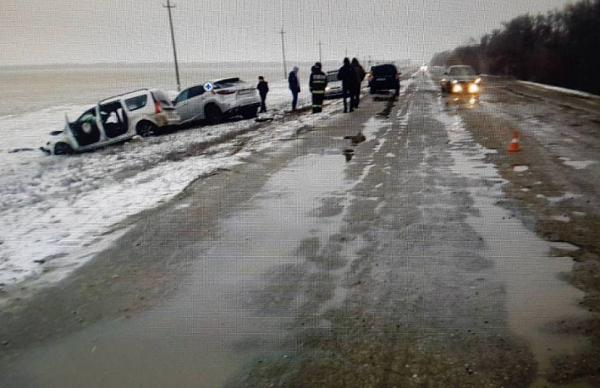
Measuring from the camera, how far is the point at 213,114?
16.6 meters

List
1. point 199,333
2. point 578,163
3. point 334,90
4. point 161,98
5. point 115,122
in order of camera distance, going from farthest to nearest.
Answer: point 334,90 < point 161,98 < point 115,122 < point 578,163 < point 199,333

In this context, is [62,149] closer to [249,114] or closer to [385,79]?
[249,114]

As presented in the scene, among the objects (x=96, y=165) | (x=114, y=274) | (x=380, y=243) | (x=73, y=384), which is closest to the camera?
(x=73, y=384)

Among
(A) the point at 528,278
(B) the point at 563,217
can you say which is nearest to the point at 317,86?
(B) the point at 563,217

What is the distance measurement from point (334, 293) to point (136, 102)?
12199 millimetres

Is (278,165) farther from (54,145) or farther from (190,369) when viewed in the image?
(54,145)

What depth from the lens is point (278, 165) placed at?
9.16 meters

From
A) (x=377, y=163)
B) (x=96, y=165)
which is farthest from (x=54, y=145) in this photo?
(x=377, y=163)

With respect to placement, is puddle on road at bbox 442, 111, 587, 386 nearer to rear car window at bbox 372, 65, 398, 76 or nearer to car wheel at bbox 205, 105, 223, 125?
car wheel at bbox 205, 105, 223, 125

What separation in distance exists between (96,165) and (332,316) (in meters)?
8.84

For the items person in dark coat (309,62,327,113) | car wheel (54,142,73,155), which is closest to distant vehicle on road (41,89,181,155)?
car wheel (54,142,73,155)

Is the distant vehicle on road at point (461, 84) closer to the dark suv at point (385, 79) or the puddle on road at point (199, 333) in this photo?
the dark suv at point (385, 79)

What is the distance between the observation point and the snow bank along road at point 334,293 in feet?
10.2

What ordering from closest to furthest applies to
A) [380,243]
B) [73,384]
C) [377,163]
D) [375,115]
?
[73,384]
[380,243]
[377,163]
[375,115]
